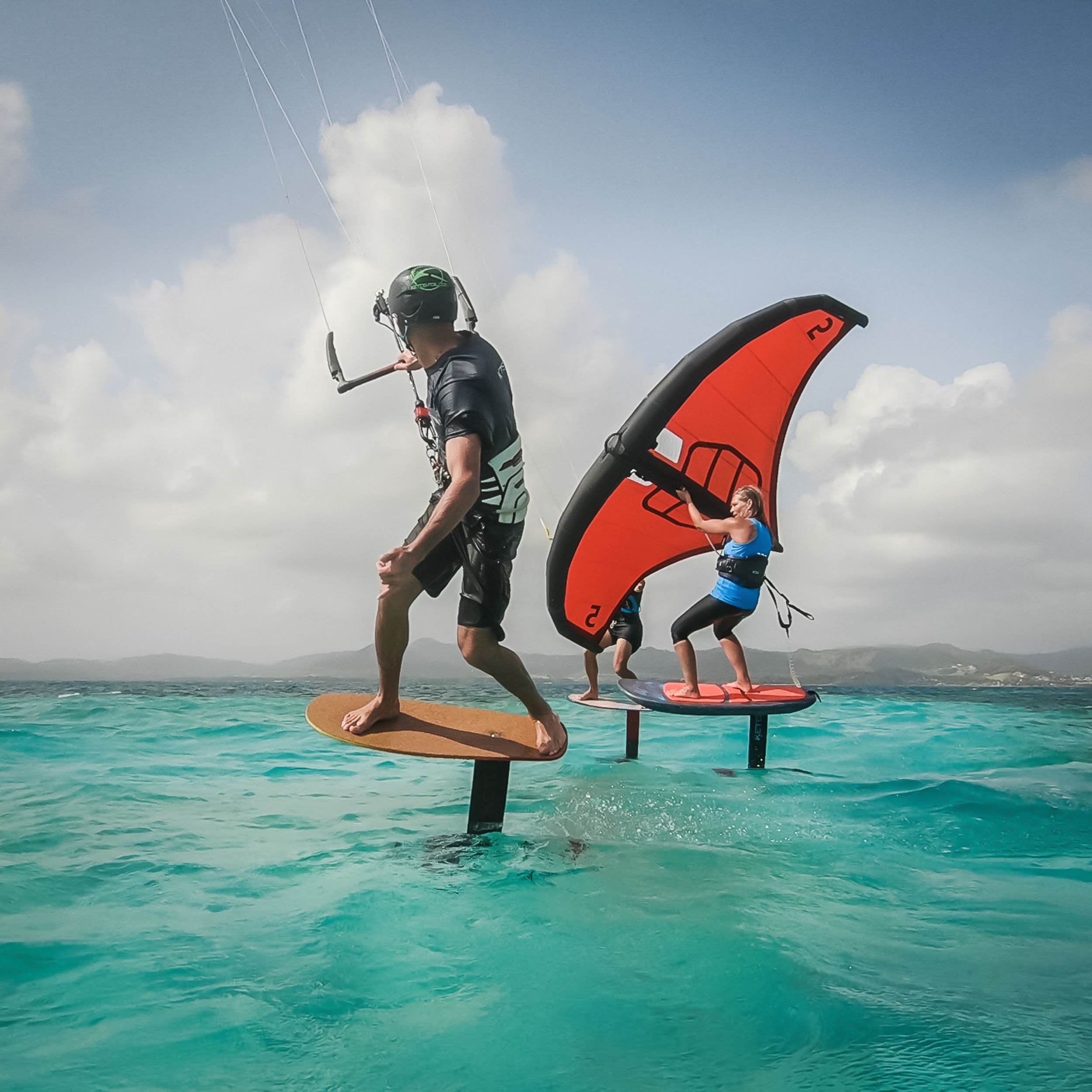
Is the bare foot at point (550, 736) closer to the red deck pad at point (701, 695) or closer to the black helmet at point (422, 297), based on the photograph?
the black helmet at point (422, 297)

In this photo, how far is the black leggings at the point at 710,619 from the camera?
6473mm

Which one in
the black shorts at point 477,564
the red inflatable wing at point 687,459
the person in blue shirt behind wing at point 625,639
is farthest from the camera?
the person in blue shirt behind wing at point 625,639

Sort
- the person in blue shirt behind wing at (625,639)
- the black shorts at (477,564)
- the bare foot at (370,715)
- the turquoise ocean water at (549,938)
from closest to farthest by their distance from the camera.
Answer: the turquoise ocean water at (549,938)
the black shorts at (477,564)
the bare foot at (370,715)
the person in blue shirt behind wing at (625,639)

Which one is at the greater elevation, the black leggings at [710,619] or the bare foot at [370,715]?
the black leggings at [710,619]

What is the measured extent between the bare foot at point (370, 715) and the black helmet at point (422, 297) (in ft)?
6.07

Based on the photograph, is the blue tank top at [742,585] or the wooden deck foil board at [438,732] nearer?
the wooden deck foil board at [438,732]

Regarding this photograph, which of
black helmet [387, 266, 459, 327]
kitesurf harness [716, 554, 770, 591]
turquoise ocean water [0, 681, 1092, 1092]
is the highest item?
black helmet [387, 266, 459, 327]

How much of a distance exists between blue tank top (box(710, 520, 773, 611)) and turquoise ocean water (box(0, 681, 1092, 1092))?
1.53 meters

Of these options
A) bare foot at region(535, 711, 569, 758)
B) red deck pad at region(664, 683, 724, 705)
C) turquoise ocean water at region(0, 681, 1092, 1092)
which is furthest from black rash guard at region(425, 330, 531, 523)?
red deck pad at region(664, 683, 724, 705)

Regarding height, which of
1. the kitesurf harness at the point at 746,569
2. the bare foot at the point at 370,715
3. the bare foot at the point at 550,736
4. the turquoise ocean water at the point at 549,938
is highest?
the kitesurf harness at the point at 746,569

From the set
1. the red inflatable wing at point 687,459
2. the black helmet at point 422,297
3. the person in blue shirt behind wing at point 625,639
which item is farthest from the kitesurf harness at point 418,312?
the person in blue shirt behind wing at point 625,639

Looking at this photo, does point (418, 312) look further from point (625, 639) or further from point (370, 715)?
point (625, 639)

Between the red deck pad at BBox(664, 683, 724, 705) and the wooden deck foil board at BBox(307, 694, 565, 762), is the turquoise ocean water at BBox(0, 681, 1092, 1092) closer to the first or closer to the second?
the wooden deck foil board at BBox(307, 694, 565, 762)

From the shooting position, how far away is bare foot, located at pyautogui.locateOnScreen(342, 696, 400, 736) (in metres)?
3.79
